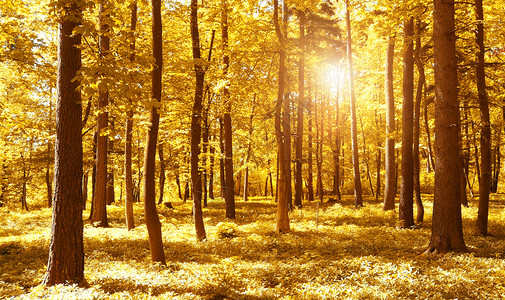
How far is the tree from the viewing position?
682cm

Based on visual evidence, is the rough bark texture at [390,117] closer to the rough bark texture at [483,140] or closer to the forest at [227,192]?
the forest at [227,192]

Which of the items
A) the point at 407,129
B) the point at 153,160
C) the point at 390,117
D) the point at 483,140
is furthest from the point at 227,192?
the point at 483,140

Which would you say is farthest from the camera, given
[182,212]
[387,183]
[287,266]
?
Result: [182,212]

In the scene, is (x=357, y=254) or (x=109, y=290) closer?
(x=109, y=290)

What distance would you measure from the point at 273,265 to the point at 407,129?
29.7 feet

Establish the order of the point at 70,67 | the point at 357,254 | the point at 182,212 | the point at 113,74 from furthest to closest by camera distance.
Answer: the point at 182,212
the point at 357,254
the point at 70,67
the point at 113,74

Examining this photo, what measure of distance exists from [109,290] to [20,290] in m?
1.96

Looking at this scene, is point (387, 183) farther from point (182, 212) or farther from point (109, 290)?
point (109, 290)

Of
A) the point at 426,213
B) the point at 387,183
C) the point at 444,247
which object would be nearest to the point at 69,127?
the point at 444,247

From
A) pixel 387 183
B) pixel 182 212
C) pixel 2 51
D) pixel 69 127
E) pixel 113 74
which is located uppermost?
pixel 2 51

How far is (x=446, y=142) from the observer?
9.16m

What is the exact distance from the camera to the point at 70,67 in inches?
278

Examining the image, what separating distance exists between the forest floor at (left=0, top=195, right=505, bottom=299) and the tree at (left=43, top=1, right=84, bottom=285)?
0.54 meters

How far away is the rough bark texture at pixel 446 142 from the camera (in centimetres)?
911
